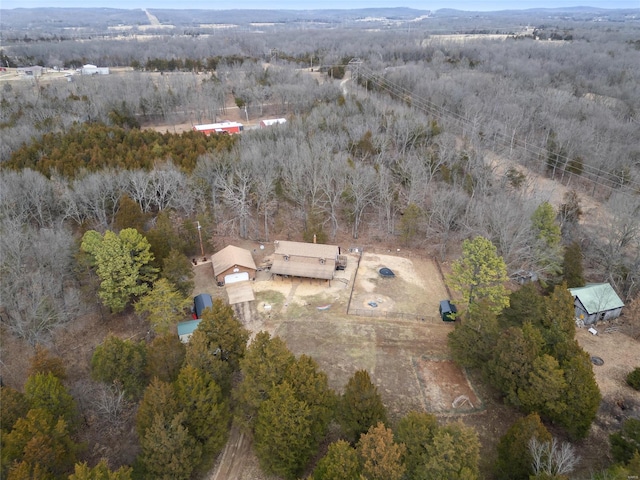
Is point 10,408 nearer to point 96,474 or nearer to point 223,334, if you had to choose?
point 96,474

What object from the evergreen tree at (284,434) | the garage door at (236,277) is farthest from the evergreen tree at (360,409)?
the garage door at (236,277)

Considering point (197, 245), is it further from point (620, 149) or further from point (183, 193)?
point (620, 149)

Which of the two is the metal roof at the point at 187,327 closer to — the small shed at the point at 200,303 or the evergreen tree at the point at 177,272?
the small shed at the point at 200,303

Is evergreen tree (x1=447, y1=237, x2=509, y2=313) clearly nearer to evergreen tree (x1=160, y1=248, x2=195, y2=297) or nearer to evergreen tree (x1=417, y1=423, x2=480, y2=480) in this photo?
evergreen tree (x1=417, y1=423, x2=480, y2=480)

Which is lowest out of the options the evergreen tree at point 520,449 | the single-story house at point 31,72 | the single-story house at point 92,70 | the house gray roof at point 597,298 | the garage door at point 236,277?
the garage door at point 236,277

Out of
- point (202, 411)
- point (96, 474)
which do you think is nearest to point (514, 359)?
point (202, 411)

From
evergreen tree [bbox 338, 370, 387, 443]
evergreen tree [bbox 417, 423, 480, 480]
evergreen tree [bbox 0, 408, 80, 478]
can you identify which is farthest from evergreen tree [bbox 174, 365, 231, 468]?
evergreen tree [bbox 417, 423, 480, 480]

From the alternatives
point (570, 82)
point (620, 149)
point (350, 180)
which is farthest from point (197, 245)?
point (570, 82)
